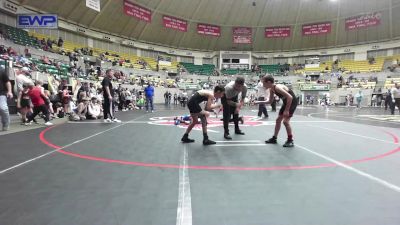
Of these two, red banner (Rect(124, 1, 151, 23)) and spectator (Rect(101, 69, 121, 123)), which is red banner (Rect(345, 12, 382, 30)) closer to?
red banner (Rect(124, 1, 151, 23))

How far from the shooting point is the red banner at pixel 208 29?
39.9m

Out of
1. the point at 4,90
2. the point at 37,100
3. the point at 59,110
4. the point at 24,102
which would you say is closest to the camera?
the point at 4,90

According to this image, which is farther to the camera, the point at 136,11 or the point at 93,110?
the point at 136,11

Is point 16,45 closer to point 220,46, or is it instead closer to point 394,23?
point 220,46

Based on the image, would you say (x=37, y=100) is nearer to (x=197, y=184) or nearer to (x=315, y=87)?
(x=197, y=184)

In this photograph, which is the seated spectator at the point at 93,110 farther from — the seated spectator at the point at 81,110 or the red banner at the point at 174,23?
the red banner at the point at 174,23

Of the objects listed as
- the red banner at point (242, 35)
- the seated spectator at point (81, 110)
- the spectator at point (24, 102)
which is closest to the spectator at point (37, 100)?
the spectator at point (24, 102)

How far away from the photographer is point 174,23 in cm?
3700

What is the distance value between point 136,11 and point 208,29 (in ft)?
38.9

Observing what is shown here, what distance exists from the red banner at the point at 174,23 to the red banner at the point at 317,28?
16.2 metres

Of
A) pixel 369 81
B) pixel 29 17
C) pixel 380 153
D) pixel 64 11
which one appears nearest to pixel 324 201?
pixel 380 153

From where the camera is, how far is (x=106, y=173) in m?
3.42

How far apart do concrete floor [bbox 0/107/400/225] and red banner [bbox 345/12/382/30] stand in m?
35.8
